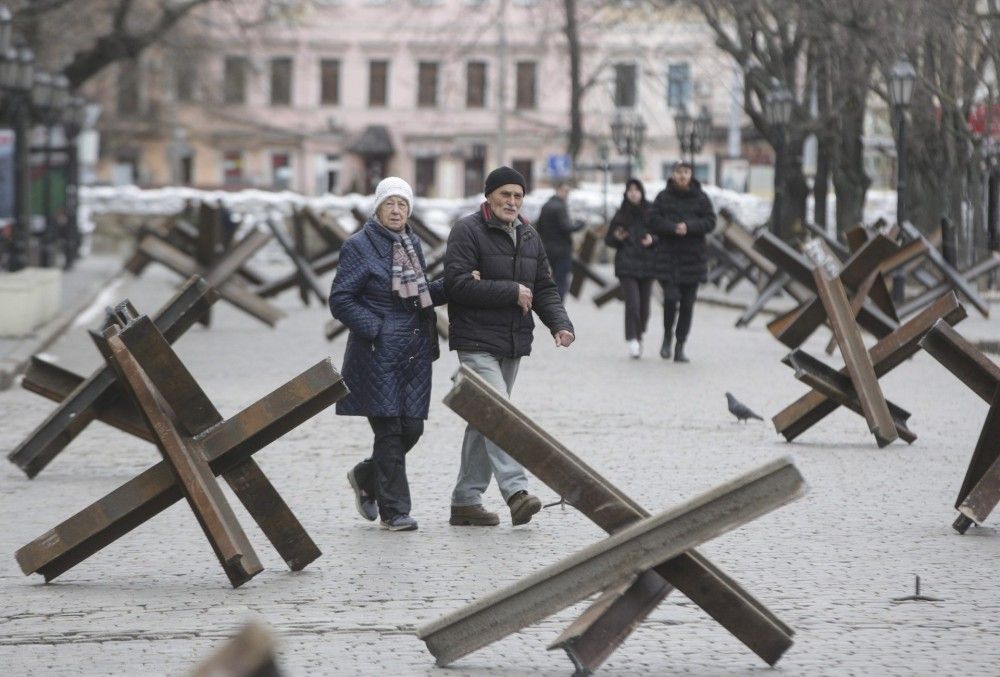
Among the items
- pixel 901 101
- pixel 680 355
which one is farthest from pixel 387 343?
pixel 901 101

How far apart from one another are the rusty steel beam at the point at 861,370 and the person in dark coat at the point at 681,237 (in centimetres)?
639

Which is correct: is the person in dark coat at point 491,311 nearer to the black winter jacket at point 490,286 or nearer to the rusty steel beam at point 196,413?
the black winter jacket at point 490,286

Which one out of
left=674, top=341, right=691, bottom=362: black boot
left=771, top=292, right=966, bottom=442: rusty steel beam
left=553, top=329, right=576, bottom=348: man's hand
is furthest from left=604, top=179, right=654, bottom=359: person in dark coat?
left=553, top=329, right=576, bottom=348: man's hand

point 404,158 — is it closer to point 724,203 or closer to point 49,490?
point 724,203

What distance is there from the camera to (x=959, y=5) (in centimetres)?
2852

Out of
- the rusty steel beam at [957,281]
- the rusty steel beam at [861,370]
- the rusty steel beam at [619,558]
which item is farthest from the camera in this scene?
the rusty steel beam at [957,281]

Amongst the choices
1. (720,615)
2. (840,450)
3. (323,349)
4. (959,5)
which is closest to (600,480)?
(720,615)

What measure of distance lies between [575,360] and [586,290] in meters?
17.2

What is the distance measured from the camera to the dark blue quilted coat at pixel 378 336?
9305 millimetres

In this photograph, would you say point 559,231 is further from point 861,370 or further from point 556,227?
point 861,370

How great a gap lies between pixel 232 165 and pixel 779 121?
57.5m

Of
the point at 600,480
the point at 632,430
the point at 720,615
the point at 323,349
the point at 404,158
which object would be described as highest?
the point at 600,480

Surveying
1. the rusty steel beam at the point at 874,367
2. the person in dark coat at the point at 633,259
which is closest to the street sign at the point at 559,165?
the person in dark coat at the point at 633,259

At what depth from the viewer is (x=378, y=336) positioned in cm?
933
